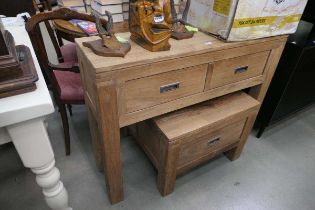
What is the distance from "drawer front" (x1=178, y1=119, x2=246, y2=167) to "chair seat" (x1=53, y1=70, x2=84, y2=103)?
65 cm

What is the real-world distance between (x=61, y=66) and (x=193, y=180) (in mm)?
977

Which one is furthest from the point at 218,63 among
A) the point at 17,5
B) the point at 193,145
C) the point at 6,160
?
the point at 17,5

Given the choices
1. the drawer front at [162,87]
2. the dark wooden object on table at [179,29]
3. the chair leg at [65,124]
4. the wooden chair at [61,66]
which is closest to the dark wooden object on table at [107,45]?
the drawer front at [162,87]

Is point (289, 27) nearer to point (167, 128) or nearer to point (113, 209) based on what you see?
point (167, 128)

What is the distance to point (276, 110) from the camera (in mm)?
1462

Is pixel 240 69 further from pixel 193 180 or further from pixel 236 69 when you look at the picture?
pixel 193 180

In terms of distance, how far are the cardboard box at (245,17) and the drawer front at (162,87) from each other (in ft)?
0.60

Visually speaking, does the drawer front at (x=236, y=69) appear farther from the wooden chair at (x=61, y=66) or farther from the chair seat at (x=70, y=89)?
the chair seat at (x=70, y=89)

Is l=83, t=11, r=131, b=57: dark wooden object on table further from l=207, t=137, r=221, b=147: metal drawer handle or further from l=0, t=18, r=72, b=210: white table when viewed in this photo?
l=207, t=137, r=221, b=147: metal drawer handle

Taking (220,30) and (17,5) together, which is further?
(17,5)

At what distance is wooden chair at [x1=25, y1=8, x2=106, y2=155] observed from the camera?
1.05m

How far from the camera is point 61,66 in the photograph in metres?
1.14

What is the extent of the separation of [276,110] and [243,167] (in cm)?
44

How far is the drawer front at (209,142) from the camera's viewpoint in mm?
1073
